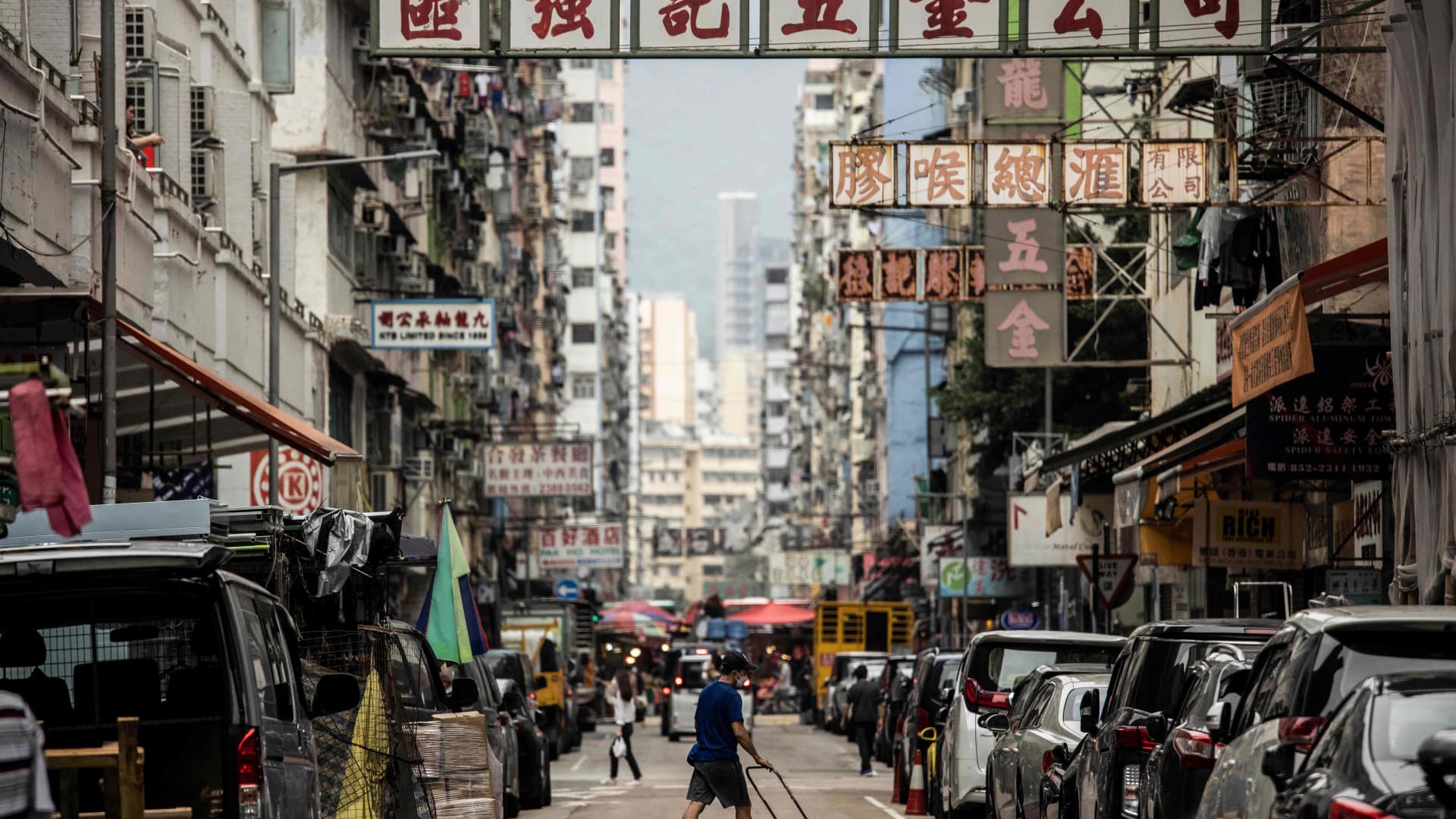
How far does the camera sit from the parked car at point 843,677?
48.9 meters

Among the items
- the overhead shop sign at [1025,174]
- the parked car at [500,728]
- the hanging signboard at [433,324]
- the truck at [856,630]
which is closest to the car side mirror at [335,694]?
the parked car at [500,728]

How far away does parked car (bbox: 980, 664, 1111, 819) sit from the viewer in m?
16.5

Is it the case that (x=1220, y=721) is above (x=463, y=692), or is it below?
above

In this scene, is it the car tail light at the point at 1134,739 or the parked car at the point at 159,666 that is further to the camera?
the car tail light at the point at 1134,739

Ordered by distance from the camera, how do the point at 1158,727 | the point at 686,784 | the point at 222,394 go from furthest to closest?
the point at 686,784
the point at 222,394
the point at 1158,727

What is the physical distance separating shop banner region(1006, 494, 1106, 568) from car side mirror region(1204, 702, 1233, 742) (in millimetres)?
25149

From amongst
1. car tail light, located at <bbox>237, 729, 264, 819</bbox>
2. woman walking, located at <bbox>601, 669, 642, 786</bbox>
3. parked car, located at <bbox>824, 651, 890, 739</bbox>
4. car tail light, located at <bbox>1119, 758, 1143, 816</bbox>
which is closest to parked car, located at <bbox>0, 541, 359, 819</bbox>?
car tail light, located at <bbox>237, 729, 264, 819</bbox>

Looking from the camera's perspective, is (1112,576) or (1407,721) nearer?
(1407,721)

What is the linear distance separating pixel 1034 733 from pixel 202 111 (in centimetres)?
1779

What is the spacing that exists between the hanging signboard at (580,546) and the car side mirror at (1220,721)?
63.1 meters

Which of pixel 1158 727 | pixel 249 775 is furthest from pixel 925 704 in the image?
pixel 249 775

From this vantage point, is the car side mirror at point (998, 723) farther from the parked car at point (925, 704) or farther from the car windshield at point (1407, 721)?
the car windshield at point (1407, 721)

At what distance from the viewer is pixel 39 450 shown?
7.10 m

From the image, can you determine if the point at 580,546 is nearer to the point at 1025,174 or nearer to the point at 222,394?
the point at 1025,174
